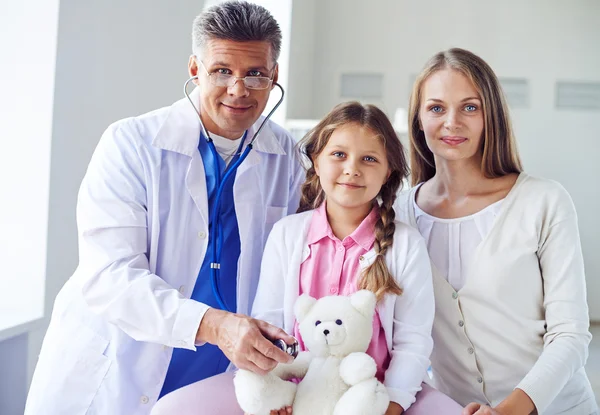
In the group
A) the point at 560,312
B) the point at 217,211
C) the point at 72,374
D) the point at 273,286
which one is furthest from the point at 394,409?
the point at 72,374

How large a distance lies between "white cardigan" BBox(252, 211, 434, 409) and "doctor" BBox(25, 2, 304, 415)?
0.16m

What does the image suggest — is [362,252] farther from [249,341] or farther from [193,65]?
[193,65]

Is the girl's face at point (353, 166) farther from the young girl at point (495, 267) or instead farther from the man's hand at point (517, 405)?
the man's hand at point (517, 405)

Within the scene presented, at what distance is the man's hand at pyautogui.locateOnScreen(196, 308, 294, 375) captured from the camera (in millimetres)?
1205

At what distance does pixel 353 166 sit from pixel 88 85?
118 centimetres

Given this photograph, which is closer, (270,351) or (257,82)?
(270,351)

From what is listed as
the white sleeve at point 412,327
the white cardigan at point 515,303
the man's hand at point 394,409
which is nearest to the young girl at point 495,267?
the white cardigan at point 515,303

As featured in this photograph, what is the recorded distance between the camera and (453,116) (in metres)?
1.63

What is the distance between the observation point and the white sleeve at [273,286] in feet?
4.88

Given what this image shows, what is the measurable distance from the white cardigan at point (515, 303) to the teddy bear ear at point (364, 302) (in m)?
0.34

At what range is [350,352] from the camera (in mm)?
1290

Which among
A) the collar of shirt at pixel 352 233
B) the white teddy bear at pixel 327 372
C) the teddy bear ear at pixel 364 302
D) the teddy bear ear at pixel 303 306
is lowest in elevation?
the white teddy bear at pixel 327 372

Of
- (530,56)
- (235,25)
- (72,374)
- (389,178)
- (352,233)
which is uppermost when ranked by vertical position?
(530,56)

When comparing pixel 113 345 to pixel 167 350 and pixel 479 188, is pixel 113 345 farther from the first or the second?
pixel 479 188
